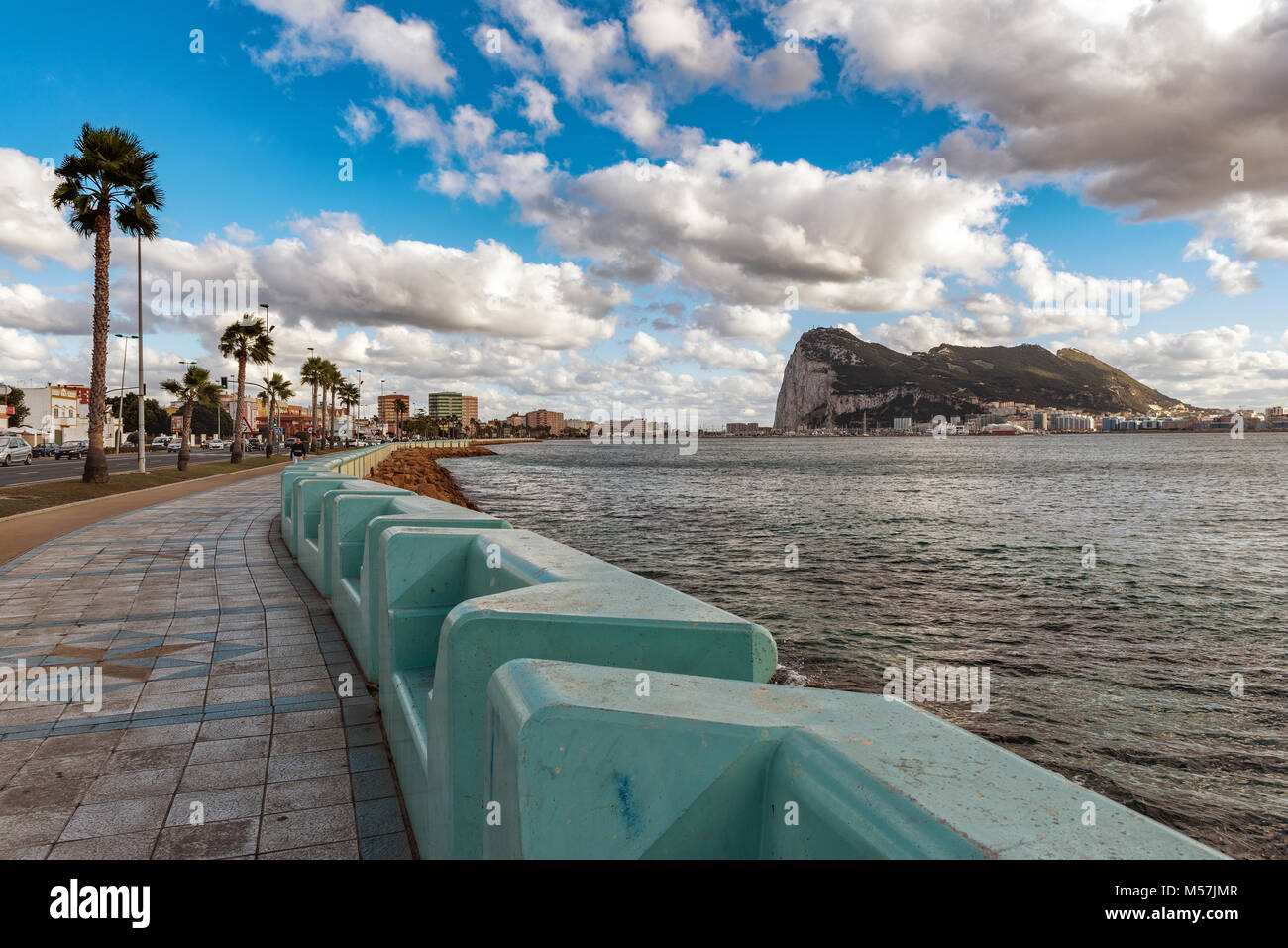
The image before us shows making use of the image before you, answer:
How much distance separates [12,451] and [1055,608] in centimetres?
5062

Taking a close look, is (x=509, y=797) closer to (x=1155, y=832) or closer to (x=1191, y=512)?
(x=1155, y=832)

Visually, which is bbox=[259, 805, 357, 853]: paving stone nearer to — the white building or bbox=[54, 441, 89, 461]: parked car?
bbox=[54, 441, 89, 461]: parked car

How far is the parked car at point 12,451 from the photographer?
129 feet

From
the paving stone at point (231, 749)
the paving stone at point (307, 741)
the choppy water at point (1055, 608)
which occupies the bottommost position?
the choppy water at point (1055, 608)

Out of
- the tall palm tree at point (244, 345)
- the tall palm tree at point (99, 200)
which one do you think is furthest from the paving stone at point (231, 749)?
the tall palm tree at point (244, 345)

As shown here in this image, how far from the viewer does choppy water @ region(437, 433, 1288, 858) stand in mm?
8102

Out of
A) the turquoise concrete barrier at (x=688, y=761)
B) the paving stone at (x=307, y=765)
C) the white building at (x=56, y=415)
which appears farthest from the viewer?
the white building at (x=56, y=415)

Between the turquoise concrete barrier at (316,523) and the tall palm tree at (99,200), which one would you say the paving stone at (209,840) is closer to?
the turquoise concrete barrier at (316,523)

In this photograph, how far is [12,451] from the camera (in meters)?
40.2

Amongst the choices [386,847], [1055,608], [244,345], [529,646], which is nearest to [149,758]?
[386,847]

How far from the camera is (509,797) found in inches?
65.0

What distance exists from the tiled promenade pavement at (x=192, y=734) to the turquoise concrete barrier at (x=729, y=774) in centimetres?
213

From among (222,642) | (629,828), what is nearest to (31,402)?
(222,642)

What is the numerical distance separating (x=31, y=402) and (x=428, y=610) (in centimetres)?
12408
